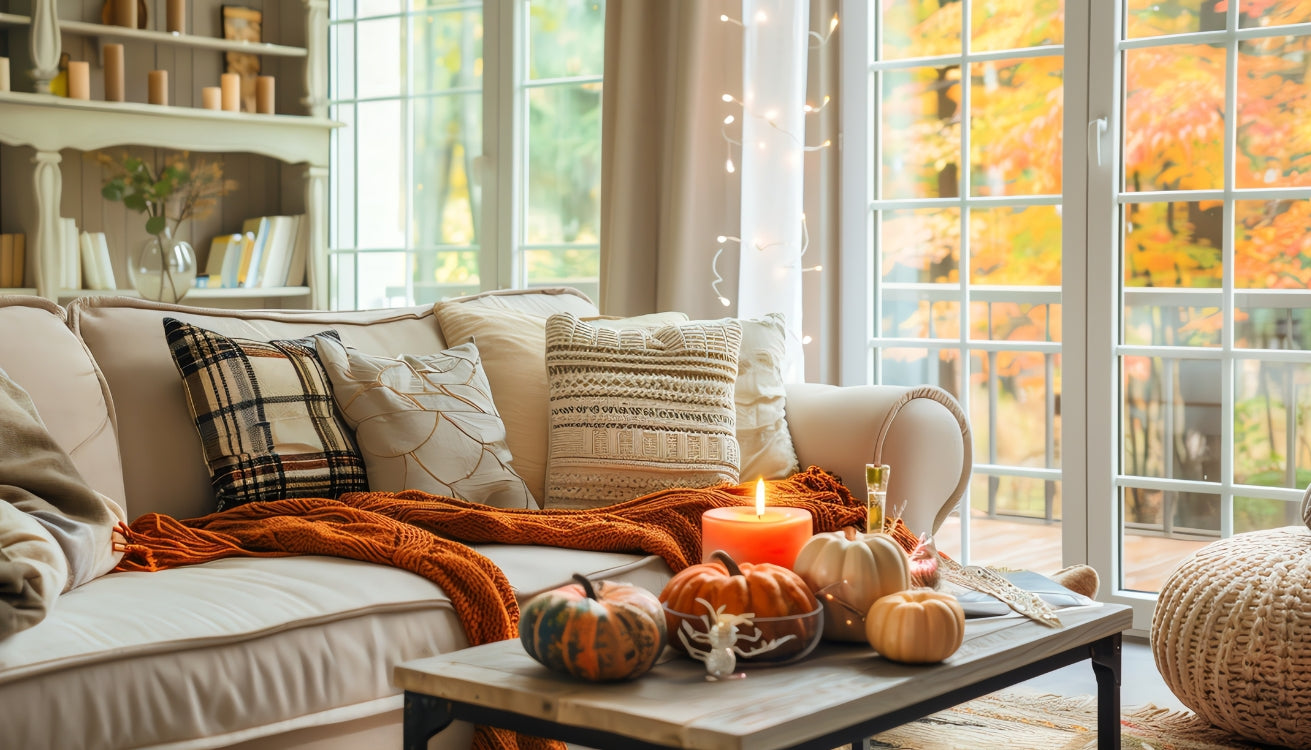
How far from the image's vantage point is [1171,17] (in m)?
3.24

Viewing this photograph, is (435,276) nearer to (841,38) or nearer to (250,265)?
(250,265)

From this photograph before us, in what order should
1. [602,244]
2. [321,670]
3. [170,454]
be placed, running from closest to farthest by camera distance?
[321,670]
[170,454]
[602,244]

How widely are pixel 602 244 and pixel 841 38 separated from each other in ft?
3.09

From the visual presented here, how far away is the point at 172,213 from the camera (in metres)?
4.83

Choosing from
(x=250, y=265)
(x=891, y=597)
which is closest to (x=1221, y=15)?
(x=891, y=597)

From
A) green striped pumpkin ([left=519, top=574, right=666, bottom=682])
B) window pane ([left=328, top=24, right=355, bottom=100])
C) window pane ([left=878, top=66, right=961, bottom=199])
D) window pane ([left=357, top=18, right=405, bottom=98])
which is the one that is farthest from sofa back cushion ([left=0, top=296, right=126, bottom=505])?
window pane ([left=328, top=24, right=355, bottom=100])

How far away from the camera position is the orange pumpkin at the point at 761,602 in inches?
53.8

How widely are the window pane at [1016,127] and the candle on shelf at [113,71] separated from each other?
2.85 meters

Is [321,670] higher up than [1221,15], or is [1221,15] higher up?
[1221,15]

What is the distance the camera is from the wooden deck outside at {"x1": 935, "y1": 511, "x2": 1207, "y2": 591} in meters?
3.33

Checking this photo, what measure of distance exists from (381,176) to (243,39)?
0.74 m

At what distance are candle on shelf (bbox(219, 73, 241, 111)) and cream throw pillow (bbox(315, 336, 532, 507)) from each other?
2.62m

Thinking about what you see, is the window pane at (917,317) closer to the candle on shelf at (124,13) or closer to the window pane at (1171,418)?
the window pane at (1171,418)

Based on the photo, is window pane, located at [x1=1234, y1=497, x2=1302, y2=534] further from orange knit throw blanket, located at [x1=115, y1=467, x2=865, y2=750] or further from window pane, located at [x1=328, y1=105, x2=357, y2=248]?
window pane, located at [x1=328, y1=105, x2=357, y2=248]
